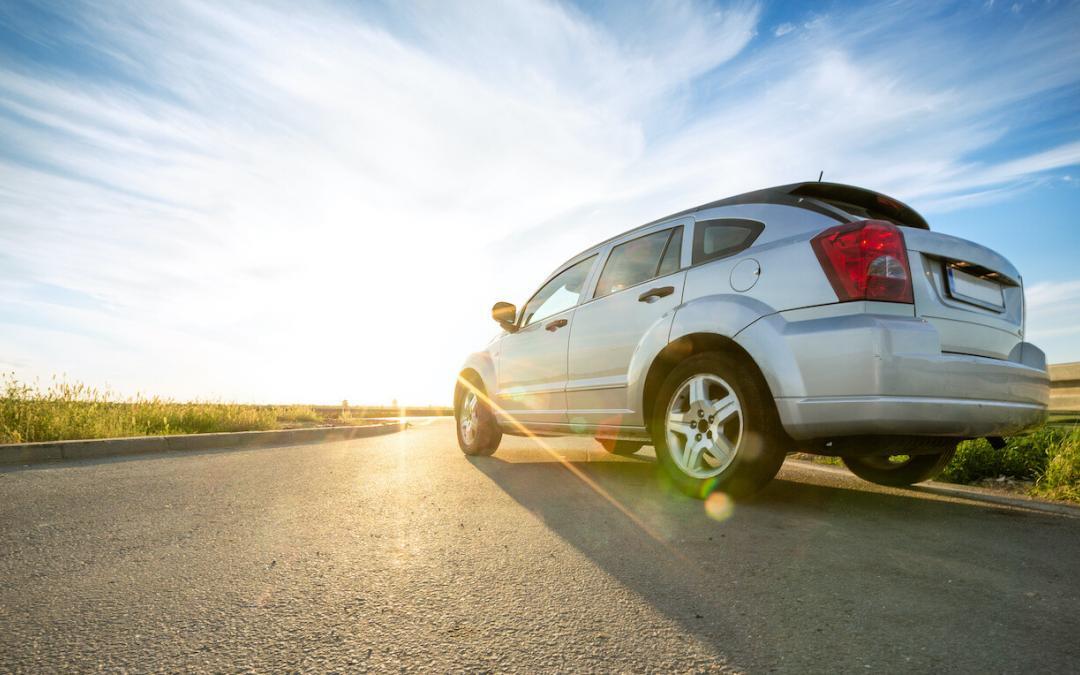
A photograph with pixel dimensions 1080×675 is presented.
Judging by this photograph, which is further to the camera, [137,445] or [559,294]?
[137,445]

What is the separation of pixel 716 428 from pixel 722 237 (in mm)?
1248

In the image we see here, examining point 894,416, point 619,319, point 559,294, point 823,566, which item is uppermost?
point 559,294

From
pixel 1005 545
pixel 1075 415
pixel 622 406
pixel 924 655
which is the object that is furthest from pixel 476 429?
pixel 1075 415

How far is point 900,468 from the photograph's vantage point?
4.74 m

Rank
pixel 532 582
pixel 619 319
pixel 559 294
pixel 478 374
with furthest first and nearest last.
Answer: pixel 478 374 < pixel 559 294 < pixel 619 319 < pixel 532 582

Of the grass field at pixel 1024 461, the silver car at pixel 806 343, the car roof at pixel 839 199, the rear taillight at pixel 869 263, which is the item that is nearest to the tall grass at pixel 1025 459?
the grass field at pixel 1024 461

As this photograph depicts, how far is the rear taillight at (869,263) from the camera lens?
328 cm

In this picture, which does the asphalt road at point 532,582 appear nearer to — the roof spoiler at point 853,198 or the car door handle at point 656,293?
the car door handle at point 656,293

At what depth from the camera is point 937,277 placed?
345 cm

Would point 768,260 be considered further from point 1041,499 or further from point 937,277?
point 1041,499

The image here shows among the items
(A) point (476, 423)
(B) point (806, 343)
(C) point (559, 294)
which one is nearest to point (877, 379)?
(B) point (806, 343)

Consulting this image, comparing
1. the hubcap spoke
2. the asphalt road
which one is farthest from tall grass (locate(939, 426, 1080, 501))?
the hubcap spoke

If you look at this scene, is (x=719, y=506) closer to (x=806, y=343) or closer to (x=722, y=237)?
(x=806, y=343)

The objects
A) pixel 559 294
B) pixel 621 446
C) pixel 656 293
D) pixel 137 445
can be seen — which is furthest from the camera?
pixel 137 445
